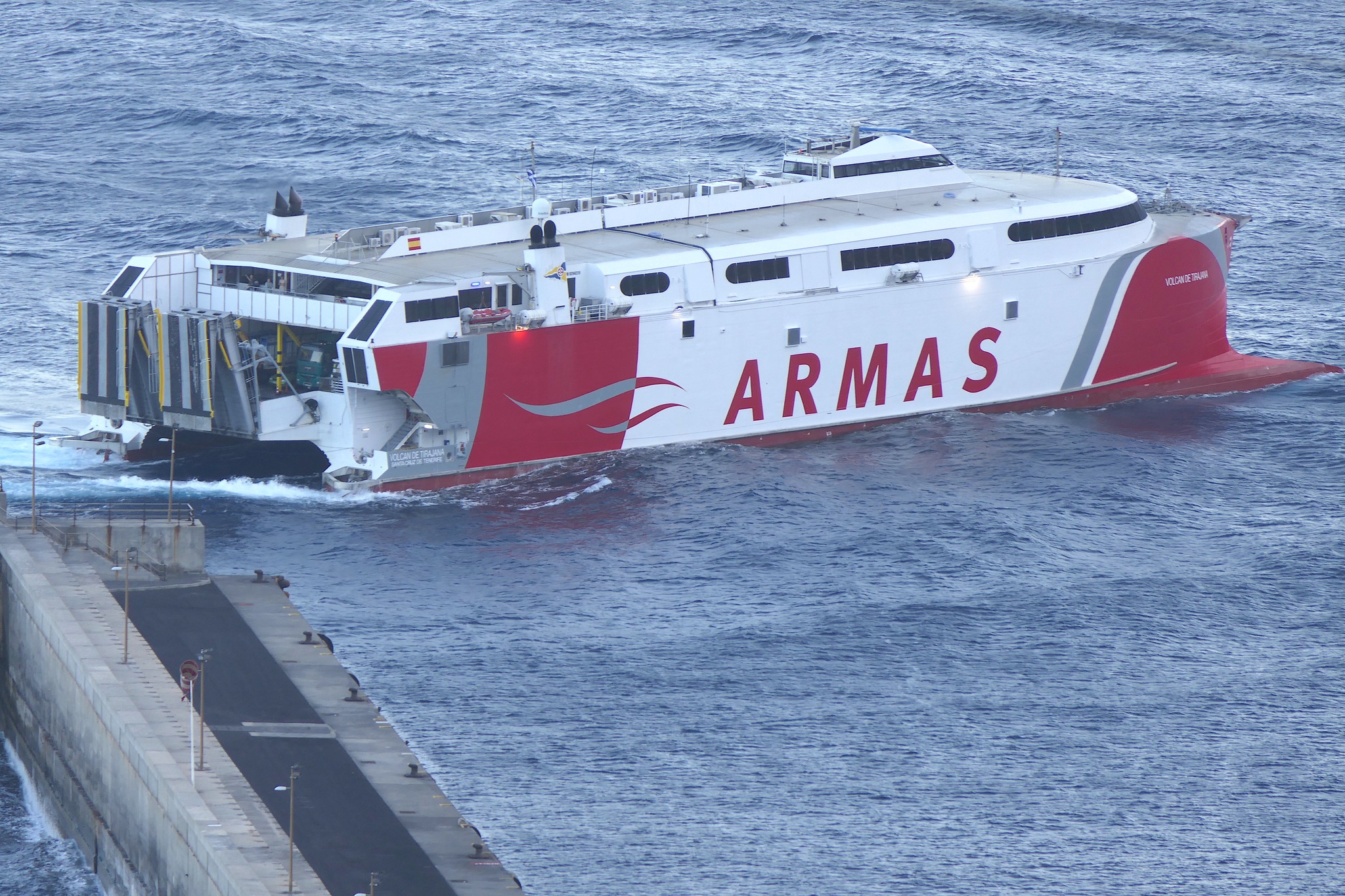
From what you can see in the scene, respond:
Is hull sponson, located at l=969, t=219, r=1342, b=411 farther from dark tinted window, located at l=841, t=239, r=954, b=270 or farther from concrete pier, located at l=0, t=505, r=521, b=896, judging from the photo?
concrete pier, located at l=0, t=505, r=521, b=896

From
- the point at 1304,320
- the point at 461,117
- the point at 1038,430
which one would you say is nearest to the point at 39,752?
the point at 1038,430

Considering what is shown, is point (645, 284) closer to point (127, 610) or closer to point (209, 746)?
point (127, 610)

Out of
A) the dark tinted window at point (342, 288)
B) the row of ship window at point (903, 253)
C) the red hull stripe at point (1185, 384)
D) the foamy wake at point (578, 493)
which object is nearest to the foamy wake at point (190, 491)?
the foamy wake at point (578, 493)

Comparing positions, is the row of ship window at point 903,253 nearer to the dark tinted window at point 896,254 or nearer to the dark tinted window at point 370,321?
the dark tinted window at point 896,254

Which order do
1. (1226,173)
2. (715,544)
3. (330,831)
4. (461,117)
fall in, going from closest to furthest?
(330,831) < (715,544) < (1226,173) < (461,117)

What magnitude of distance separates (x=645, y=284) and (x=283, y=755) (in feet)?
109

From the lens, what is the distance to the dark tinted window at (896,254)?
8700cm

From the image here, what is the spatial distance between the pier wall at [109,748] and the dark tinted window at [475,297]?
739 inches

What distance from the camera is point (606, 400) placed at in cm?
8394

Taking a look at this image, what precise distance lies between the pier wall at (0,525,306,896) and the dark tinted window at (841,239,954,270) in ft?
103

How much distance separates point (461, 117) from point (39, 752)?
69.2 metres

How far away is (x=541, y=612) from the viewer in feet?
230

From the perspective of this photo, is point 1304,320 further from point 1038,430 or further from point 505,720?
point 505,720

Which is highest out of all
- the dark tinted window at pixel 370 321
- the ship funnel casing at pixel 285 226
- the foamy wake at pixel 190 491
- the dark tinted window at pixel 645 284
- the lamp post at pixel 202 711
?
the ship funnel casing at pixel 285 226
